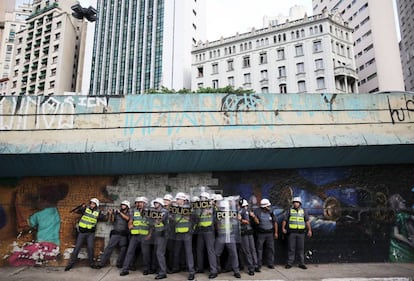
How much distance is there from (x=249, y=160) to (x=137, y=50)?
55.0 m

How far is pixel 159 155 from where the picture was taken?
742cm

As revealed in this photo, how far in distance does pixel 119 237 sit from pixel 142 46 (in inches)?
2188

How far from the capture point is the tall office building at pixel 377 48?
51375 mm

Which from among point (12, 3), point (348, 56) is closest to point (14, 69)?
point (12, 3)

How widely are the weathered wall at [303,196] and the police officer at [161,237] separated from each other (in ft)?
3.75

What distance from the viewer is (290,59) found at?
140 ft

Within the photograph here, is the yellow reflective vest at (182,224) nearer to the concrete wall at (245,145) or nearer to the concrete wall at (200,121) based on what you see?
the concrete wall at (245,145)

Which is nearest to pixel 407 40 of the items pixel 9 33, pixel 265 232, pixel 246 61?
pixel 246 61

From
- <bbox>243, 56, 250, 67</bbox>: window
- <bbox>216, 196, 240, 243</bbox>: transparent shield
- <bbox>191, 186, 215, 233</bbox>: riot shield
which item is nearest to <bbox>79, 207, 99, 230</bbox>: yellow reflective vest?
<bbox>191, 186, 215, 233</bbox>: riot shield

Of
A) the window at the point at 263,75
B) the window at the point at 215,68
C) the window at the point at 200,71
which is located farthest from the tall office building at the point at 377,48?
the window at the point at 200,71

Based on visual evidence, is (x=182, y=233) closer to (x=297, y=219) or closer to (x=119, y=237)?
(x=119, y=237)

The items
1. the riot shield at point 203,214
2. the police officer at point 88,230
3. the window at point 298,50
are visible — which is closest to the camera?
the riot shield at point 203,214

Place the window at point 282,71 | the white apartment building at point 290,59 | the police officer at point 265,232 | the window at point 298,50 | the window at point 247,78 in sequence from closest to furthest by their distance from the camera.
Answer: the police officer at point 265,232, the white apartment building at point 290,59, the window at point 298,50, the window at point 282,71, the window at point 247,78

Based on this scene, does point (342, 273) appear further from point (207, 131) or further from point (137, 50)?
point (137, 50)
